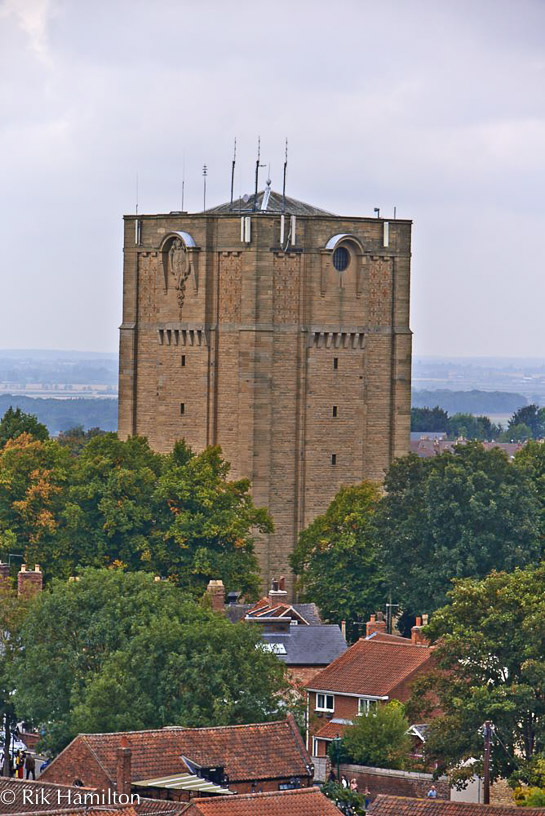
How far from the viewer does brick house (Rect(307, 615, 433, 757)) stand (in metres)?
88.7

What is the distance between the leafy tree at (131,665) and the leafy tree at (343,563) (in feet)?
83.7

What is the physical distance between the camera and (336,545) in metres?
115

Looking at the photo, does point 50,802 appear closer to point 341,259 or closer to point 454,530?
point 454,530

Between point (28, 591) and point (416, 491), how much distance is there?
20.8m

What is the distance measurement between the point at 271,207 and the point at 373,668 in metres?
46.2

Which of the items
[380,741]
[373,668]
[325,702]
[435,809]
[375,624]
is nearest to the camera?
[435,809]

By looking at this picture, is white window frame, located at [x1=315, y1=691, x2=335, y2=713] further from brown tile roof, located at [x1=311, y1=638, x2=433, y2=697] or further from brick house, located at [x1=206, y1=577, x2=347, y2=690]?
brick house, located at [x1=206, y1=577, x2=347, y2=690]

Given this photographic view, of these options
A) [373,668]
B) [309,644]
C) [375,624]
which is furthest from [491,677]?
[375,624]

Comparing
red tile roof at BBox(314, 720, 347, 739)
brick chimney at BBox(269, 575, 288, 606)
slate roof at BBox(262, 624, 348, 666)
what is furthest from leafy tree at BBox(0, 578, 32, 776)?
brick chimney at BBox(269, 575, 288, 606)

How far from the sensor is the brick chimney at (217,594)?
102m

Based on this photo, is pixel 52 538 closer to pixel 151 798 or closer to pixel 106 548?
pixel 106 548

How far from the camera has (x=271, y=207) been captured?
133625 millimetres

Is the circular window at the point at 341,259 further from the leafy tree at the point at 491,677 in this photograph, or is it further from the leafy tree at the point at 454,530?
the leafy tree at the point at 491,677

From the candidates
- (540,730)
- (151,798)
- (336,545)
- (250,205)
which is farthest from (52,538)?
(151,798)
